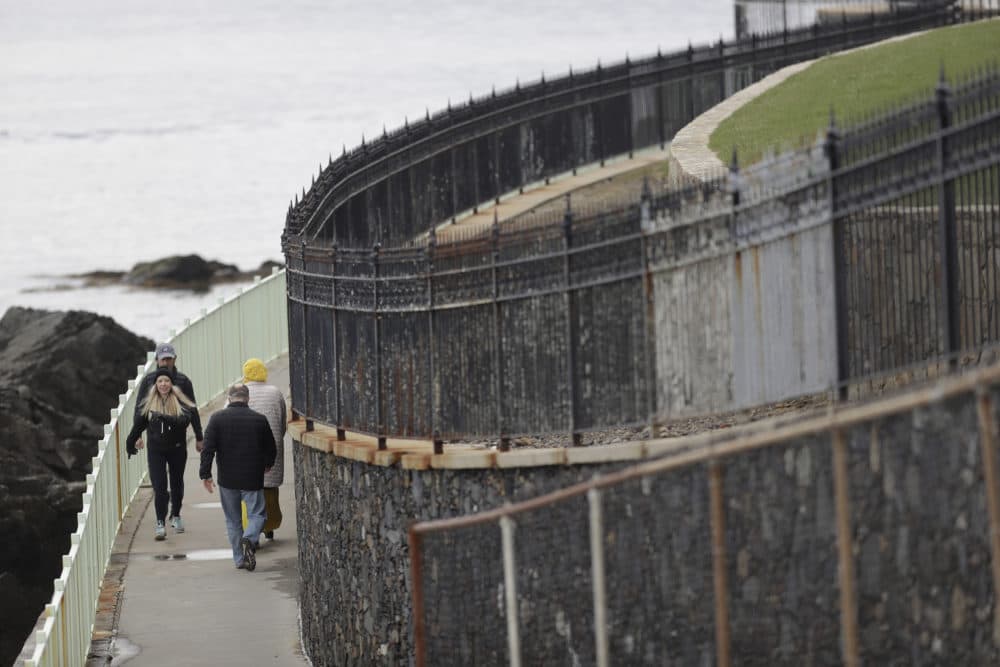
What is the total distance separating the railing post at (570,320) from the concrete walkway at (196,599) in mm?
3048

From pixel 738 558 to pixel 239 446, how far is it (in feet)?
21.3

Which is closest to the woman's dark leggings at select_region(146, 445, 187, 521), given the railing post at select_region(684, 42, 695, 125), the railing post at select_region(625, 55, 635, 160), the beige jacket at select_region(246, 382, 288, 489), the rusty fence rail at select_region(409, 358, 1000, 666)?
the beige jacket at select_region(246, 382, 288, 489)

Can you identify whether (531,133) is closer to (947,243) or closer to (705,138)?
(705,138)

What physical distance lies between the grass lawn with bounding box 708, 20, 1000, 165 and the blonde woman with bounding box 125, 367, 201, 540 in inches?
187

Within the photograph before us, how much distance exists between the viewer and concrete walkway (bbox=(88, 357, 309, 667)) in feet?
46.6

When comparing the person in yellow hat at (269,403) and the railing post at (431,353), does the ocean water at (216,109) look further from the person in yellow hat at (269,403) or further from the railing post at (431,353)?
the railing post at (431,353)

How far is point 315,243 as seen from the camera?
1398 cm

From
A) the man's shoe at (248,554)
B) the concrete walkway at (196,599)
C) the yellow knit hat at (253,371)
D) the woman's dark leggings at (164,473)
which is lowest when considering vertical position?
the concrete walkway at (196,599)

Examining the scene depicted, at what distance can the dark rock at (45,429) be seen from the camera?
2220cm

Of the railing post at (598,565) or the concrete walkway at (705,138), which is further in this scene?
the concrete walkway at (705,138)

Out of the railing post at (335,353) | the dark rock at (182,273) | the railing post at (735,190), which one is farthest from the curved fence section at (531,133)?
the dark rock at (182,273)

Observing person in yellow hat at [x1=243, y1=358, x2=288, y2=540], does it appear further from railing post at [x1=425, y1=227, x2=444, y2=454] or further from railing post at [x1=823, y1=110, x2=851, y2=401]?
railing post at [x1=823, y1=110, x2=851, y2=401]

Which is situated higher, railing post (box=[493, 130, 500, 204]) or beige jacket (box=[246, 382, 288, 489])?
railing post (box=[493, 130, 500, 204])

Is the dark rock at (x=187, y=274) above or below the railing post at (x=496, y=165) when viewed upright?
below
